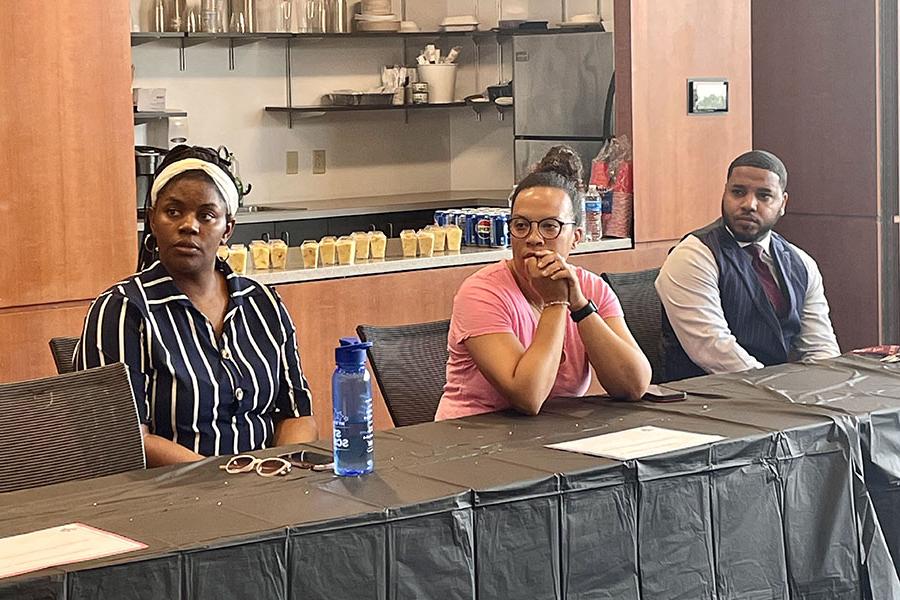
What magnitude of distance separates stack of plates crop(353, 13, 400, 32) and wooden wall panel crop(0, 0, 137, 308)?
3.15 metres

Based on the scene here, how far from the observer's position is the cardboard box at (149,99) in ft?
21.1

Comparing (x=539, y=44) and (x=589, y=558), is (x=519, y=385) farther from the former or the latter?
(x=539, y=44)

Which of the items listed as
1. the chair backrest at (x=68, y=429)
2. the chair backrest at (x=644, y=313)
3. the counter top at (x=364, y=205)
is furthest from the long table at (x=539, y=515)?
the counter top at (x=364, y=205)

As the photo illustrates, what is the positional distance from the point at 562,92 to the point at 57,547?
14.7 feet

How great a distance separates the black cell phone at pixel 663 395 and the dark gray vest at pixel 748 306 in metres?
0.88

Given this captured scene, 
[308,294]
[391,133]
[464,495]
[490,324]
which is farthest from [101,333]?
[391,133]

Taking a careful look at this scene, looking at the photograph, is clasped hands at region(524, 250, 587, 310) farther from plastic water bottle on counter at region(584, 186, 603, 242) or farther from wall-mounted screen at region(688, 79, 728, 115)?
wall-mounted screen at region(688, 79, 728, 115)

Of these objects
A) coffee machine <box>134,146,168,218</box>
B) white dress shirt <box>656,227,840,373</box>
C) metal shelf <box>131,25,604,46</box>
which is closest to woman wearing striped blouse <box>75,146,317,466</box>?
white dress shirt <box>656,227,840,373</box>

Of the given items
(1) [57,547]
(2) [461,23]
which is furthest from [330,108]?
(1) [57,547]

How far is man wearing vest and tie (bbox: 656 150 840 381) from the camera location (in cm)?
384

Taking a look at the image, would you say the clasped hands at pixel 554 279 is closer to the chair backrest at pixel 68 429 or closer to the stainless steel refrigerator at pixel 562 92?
the chair backrest at pixel 68 429

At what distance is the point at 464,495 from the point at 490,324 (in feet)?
2.70

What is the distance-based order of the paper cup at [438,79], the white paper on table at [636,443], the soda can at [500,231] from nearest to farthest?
the white paper on table at [636,443] < the soda can at [500,231] < the paper cup at [438,79]

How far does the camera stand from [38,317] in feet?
13.1
